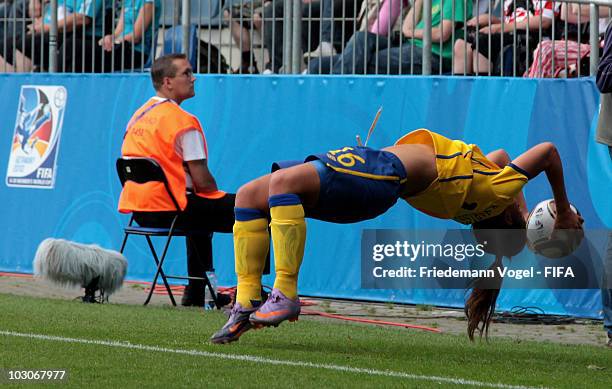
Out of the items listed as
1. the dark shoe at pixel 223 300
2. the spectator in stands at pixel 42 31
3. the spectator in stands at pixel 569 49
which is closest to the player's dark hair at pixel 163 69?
the dark shoe at pixel 223 300

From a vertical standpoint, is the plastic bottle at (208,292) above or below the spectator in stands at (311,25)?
below

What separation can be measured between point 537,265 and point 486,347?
2771mm

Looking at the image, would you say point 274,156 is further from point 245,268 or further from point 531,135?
point 245,268

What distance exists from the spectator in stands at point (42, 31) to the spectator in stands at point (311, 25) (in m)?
1.97

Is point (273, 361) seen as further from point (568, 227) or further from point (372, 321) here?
point (372, 321)

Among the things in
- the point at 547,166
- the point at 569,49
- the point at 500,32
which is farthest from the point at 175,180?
the point at 547,166

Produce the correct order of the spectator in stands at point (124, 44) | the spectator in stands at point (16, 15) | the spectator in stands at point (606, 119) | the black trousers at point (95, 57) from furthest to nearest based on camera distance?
the spectator in stands at point (16, 15) → the black trousers at point (95, 57) → the spectator in stands at point (124, 44) → the spectator in stands at point (606, 119)

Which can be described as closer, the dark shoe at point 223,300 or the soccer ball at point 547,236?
the soccer ball at point 547,236

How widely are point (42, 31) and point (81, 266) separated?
13.2ft

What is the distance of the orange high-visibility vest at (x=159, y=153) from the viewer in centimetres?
1117

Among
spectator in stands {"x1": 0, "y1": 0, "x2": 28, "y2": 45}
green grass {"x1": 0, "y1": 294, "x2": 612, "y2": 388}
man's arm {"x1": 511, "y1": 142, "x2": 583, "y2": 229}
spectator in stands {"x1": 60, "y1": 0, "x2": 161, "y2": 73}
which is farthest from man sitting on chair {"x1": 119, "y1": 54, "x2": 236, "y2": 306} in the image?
man's arm {"x1": 511, "y1": 142, "x2": 583, "y2": 229}

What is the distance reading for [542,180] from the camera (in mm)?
11164

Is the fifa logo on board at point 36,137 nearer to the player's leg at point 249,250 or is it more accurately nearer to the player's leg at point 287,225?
the player's leg at point 249,250

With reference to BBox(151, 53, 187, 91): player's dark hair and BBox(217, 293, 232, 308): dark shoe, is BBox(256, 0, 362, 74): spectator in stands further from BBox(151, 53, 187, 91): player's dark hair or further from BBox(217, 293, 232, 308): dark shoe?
BBox(217, 293, 232, 308): dark shoe
